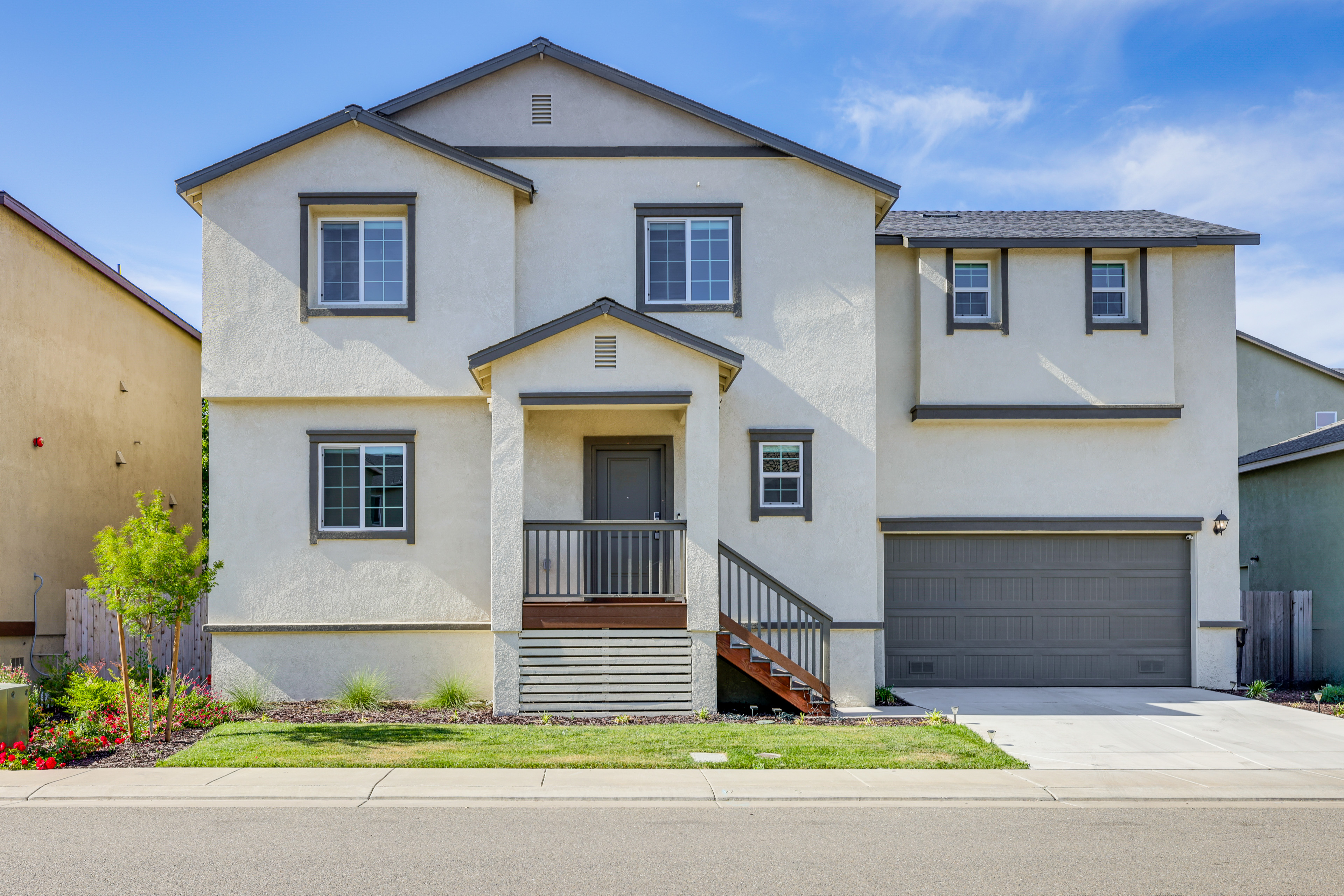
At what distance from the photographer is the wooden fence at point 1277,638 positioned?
624 inches

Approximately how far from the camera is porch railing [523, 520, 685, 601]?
12.3 meters

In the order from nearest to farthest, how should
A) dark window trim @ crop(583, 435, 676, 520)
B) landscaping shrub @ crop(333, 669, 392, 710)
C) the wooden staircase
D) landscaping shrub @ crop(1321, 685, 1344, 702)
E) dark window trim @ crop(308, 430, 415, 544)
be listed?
the wooden staircase, landscaping shrub @ crop(333, 669, 392, 710), dark window trim @ crop(308, 430, 415, 544), landscaping shrub @ crop(1321, 685, 1344, 702), dark window trim @ crop(583, 435, 676, 520)

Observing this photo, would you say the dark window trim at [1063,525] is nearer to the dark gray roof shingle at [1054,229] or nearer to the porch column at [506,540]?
the dark gray roof shingle at [1054,229]

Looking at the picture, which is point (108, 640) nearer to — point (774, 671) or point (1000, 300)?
point (774, 671)

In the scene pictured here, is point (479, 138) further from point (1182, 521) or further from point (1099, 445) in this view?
point (1182, 521)

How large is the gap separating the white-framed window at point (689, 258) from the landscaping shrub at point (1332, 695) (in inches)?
399

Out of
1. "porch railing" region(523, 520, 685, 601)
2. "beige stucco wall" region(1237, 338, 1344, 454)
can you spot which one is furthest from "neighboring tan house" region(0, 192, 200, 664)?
"beige stucco wall" region(1237, 338, 1344, 454)

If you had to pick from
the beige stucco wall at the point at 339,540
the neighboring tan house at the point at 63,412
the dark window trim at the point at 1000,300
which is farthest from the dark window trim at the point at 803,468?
the neighboring tan house at the point at 63,412

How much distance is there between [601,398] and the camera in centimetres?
1242

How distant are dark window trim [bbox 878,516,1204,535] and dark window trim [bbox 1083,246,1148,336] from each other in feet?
9.34

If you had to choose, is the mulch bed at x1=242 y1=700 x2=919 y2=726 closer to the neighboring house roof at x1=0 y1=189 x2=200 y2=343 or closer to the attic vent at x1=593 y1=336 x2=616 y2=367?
the attic vent at x1=593 y1=336 x2=616 y2=367

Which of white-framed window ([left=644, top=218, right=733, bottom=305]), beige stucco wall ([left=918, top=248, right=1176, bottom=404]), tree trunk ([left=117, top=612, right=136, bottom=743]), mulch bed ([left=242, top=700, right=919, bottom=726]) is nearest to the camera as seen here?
tree trunk ([left=117, top=612, right=136, bottom=743])

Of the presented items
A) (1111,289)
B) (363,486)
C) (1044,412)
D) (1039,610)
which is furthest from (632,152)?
(1039,610)

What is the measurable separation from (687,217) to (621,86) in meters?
2.17
